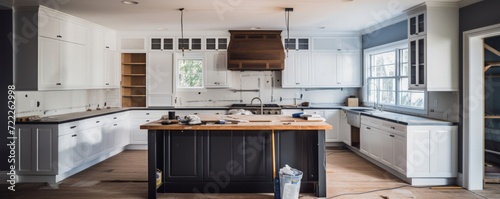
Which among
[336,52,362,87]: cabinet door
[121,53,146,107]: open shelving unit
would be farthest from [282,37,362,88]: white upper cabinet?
[121,53,146,107]: open shelving unit

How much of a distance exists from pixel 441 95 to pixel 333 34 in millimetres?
3077

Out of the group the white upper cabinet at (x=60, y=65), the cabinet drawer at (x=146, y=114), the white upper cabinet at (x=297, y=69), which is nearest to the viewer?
the white upper cabinet at (x=60, y=65)

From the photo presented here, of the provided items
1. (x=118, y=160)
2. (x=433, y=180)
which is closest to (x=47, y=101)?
(x=118, y=160)

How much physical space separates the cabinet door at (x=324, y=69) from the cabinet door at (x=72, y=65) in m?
4.71

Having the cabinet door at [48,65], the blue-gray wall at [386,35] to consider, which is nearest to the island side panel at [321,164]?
the blue-gray wall at [386,35]

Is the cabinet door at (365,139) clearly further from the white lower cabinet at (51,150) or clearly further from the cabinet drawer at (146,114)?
the white lower cabinet at (51,150)

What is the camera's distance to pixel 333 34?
7371 mm

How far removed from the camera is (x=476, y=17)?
4.24m

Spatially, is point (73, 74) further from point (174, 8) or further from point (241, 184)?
point (241, 184)

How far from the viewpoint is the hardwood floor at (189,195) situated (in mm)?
4121

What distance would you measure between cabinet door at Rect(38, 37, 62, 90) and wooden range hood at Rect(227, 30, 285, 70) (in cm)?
317

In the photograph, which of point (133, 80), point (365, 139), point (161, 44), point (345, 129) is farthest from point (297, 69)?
point (133, 80)

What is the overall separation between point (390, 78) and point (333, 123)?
5.11 feet

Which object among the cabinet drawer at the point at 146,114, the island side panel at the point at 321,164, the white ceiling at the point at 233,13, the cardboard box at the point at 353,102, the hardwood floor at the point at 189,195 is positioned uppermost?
the white ceiling at the point at 233,13
